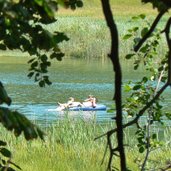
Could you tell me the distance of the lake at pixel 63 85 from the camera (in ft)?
40.0

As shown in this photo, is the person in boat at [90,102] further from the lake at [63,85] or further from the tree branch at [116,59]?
the tree branch at [116,59]

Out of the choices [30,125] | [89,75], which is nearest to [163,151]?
[30,125]

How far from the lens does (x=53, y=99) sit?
13594mm

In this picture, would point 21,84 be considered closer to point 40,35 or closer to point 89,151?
point 89,151

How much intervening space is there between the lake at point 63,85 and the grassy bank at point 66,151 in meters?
3.59

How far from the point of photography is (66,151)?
19.8ft

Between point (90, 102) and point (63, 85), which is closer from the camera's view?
point (90, 102)

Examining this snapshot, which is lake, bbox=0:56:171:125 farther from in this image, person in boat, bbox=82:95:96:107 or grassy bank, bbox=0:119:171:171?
grassy bank, bbox=0:119:171:171

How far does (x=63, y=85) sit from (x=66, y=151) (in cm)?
903

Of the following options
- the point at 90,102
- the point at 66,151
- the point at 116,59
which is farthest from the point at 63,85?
the point at 116,59

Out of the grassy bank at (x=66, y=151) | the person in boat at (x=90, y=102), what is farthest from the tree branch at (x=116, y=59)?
the person in boat at (x=90, y=102)

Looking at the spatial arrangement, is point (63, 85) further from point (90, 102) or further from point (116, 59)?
point (116, 59)

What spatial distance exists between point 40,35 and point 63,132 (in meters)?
5.18

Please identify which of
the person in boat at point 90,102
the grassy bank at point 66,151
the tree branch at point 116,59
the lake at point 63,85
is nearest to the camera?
the tree branch at point 116,59
